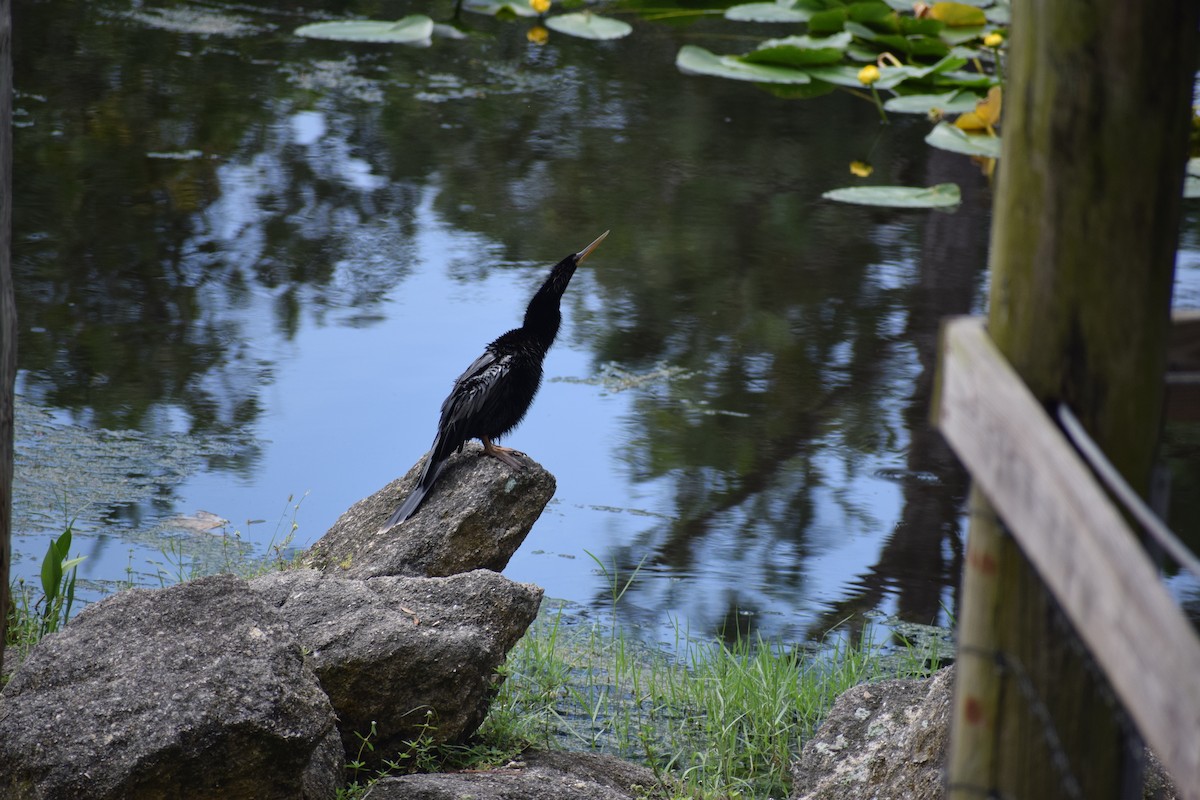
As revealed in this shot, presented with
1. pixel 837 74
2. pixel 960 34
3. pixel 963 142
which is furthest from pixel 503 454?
pixel 960 34

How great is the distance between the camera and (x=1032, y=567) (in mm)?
1298

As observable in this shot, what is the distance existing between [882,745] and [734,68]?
19.7ft

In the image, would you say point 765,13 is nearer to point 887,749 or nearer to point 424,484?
point 424,484

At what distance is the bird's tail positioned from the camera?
3176 millimetres

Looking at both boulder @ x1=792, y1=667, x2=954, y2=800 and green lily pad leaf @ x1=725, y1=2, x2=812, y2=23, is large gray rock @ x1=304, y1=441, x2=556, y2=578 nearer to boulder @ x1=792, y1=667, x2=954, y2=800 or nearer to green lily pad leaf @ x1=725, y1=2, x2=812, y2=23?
boulder @ x1=792, y1=667, x2=954, y2=800

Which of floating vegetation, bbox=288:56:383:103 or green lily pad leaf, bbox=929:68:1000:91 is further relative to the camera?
floating vegetation, bbox=288:56:383:103

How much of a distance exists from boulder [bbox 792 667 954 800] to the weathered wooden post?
1003 millimetres

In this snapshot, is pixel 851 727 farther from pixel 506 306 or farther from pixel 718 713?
pixel 506 306

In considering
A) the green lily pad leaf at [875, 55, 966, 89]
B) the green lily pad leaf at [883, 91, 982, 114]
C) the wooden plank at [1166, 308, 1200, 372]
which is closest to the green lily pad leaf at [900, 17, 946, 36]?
the green lily pad leaf at [875, 55, 966, 89]

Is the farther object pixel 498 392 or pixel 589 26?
pixel 589 26

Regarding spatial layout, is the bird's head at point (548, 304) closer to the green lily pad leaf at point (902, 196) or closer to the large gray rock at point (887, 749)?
the large gray rock at point (887, 749)

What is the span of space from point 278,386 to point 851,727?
3.17 meters

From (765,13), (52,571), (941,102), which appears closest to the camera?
(52,571)

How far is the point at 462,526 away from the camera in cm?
315
